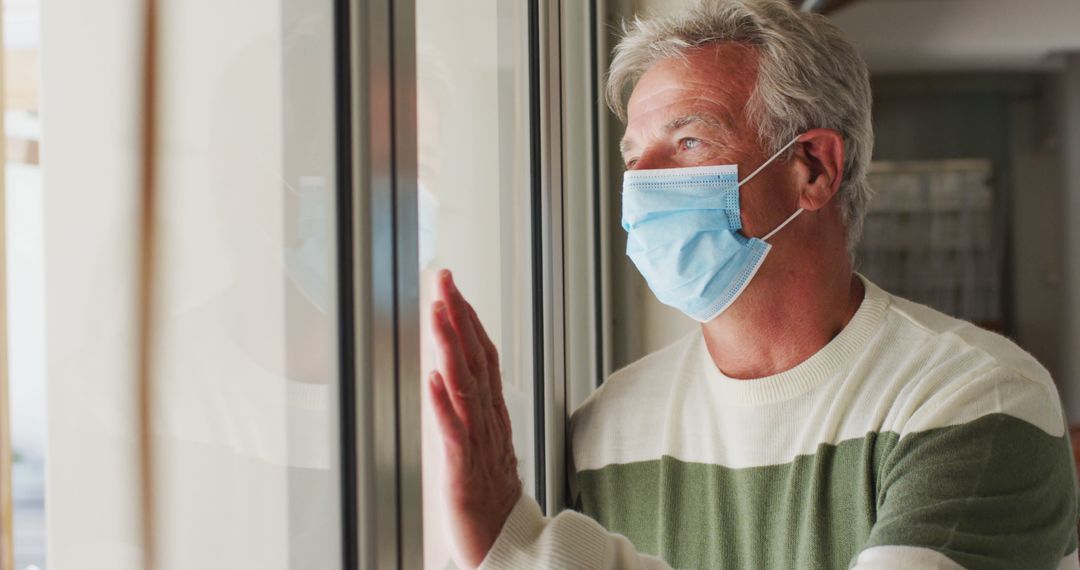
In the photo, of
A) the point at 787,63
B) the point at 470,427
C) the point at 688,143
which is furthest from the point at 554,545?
the point at 787,63

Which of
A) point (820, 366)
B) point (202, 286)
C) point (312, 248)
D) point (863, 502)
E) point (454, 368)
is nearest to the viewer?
point (202, 286)

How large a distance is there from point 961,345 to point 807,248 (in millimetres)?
256

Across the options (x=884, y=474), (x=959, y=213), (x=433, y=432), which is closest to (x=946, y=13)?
(x=959, y=213)

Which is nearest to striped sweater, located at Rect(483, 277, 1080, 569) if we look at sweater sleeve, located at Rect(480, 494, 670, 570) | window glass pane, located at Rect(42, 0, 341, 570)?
sweater sleeve, located at Rect(480, 494, 670, 570)

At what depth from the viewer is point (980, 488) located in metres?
0.99

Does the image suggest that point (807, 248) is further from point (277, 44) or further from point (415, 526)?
point (277, 44)

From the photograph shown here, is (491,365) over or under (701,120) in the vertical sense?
under

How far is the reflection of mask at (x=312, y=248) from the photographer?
0.69 meters

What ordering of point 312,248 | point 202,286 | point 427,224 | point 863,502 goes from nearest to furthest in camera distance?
point 202,286 < point 312,248 < point 427,224 < point 863,502

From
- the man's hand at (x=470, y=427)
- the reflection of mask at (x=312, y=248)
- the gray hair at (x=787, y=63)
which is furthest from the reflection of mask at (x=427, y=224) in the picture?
the gray hair at (x=787, y=63)

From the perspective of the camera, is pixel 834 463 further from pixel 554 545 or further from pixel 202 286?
pixel 202 286

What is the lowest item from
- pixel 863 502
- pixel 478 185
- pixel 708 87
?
pixel 863 502

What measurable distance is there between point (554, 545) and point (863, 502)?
434 millimetres

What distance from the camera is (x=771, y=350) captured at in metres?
1.28
